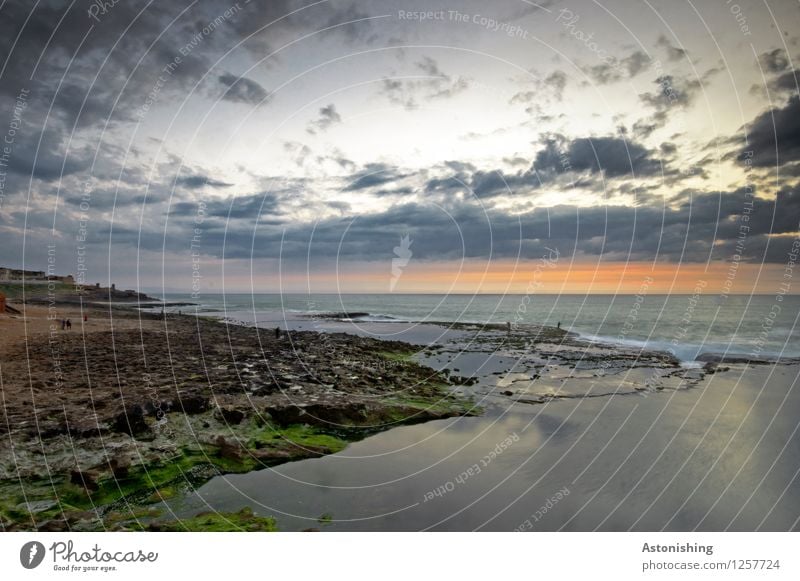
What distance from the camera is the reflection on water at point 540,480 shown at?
7.02 m

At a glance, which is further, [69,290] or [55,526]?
[69,290]

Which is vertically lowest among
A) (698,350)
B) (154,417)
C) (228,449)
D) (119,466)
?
(698,350)

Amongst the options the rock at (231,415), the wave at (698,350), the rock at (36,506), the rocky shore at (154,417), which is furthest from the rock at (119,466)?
the wave at (698,350)

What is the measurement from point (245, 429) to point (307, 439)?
4.27 feet

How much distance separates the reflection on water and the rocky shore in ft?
2.10

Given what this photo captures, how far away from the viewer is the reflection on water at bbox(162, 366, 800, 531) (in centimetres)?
702

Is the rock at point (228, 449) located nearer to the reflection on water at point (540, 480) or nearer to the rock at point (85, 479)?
the reflection on water at point (540, 480)

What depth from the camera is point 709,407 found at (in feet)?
40.4

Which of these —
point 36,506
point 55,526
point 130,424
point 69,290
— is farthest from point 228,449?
point 69,290

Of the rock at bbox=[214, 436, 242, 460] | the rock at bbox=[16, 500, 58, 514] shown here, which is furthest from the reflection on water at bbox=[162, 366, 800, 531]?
the rock at bbox=[16, 500, 58, 514]

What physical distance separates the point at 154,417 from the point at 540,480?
773 centimetres

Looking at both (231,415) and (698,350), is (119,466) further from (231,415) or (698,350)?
(698,350)

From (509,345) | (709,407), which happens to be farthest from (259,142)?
(509,345)

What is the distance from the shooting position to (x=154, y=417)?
888 cm
